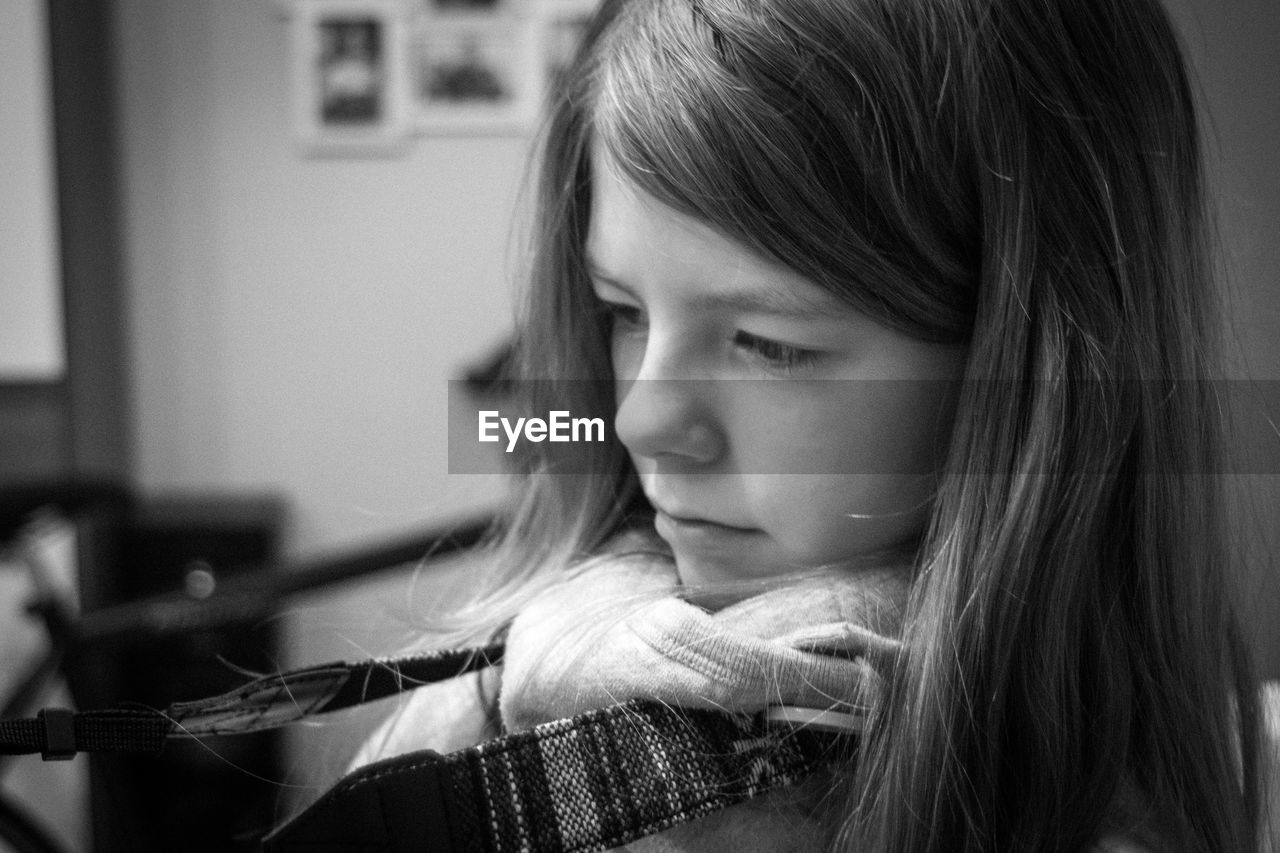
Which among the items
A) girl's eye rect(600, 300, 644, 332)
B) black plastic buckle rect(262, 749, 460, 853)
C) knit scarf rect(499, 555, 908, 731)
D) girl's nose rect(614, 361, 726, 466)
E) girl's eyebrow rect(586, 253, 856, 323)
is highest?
girl's eyebrow rect(586, 253, 856, 323)

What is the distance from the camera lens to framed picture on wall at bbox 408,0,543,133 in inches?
66.2

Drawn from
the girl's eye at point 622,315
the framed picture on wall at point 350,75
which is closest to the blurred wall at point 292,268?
the framed picture on wall at point 350,75

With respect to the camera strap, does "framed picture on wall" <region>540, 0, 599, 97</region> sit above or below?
above

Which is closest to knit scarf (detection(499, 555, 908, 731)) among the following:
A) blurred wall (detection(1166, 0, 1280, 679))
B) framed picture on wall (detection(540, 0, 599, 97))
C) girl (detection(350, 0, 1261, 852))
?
girl (detection(350, 0, 1261, 852))

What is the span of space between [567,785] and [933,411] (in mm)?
202

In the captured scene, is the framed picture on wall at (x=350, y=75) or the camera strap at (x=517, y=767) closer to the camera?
the camera strap at (x=517, y=767)

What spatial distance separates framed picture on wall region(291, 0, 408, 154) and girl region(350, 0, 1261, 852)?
140cm

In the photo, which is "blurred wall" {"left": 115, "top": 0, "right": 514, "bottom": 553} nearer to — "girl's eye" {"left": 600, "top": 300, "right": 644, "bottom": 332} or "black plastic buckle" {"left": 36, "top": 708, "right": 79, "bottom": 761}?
"girl's eye" {"left": 600, "top": 300, "right": 644, "bottom": 332}

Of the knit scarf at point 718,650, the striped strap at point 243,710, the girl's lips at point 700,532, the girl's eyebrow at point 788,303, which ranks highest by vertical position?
the girl's eyebrow at point 788,303

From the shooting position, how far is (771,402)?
1.29 feet

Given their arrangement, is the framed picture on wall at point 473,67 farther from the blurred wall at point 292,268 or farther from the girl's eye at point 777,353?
the girl's eye at point 777,353

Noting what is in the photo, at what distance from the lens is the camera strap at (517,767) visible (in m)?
0.35

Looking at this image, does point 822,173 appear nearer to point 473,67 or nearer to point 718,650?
point 718,650

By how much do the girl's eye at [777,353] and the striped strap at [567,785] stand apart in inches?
5.4
